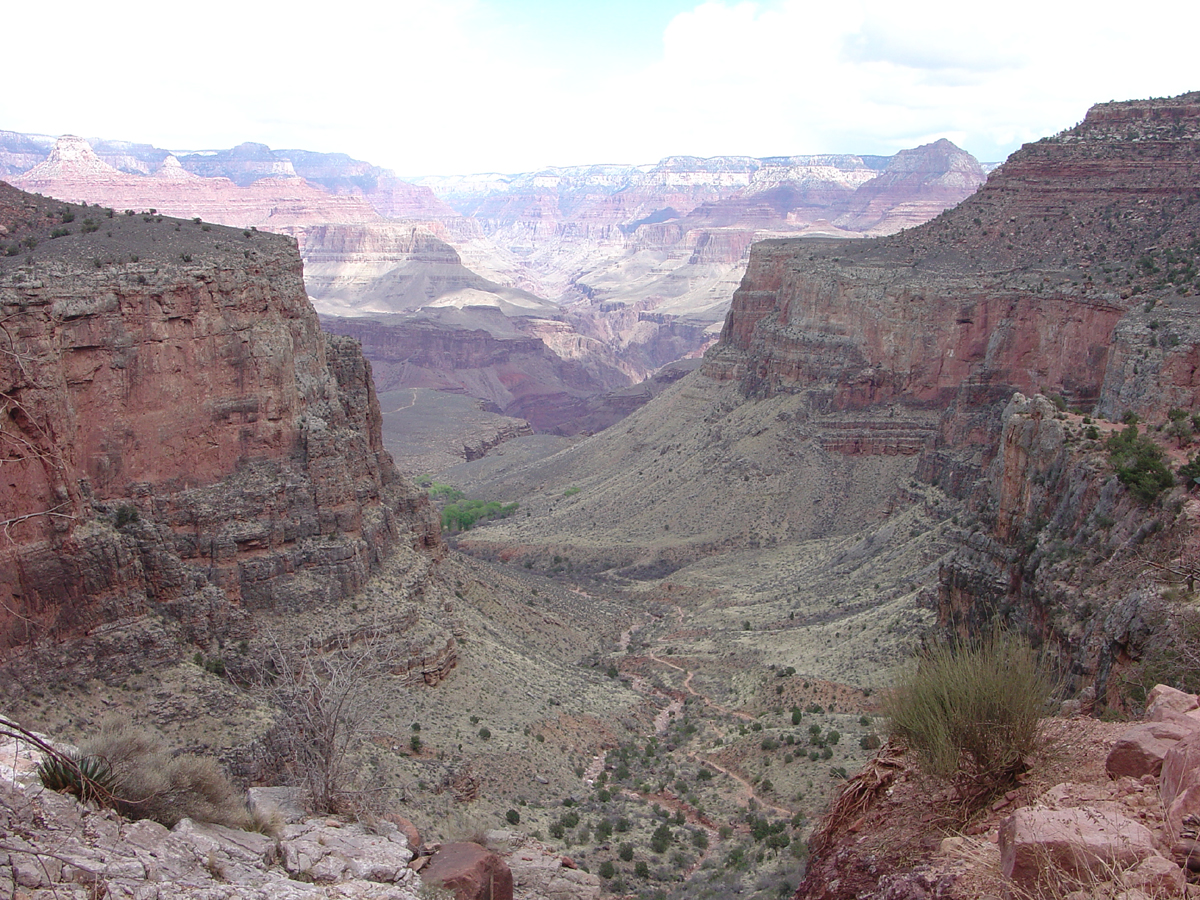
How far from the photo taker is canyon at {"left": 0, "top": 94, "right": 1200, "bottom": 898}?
26.7 metres

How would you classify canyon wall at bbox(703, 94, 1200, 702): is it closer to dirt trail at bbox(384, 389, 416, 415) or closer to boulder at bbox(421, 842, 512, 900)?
boulder at bbox(421, 842, 512, 900)

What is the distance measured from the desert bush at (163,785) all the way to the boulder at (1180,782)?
39.8ft

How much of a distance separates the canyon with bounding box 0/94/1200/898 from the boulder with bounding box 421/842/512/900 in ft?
19.1

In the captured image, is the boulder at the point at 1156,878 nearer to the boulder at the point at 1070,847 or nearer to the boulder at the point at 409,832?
the boulder at the point at 1070,847

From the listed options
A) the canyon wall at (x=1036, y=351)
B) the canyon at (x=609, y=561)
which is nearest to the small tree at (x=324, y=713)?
the canyon at (x=609, y=561)

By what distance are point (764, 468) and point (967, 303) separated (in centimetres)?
1771

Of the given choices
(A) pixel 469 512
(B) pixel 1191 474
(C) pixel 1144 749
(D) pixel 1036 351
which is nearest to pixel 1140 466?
(B) pixel 1191 474

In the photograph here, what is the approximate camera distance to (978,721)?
42.2 feet

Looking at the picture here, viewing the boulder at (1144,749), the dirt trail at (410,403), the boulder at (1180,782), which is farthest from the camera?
the dirt trail at (410,403)

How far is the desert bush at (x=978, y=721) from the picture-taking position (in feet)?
41.5

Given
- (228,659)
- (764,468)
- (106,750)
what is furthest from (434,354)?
(106,750)

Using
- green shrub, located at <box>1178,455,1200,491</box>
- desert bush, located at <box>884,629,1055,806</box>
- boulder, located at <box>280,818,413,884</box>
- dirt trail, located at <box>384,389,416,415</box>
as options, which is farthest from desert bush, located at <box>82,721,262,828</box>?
dirt trail, located at <box>384,389,416,415</box>

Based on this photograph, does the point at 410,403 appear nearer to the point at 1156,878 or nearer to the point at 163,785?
the point at 163,785

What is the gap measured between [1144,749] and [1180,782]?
127 centimetres
